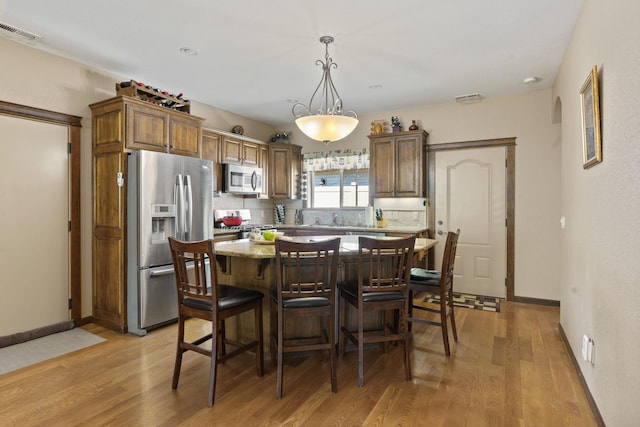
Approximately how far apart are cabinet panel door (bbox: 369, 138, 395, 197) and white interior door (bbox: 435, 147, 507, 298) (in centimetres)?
66

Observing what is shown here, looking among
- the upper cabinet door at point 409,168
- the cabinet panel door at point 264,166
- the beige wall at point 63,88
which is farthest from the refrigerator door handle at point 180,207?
the upper cabinet door at point 409,168

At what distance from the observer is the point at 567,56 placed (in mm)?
3301

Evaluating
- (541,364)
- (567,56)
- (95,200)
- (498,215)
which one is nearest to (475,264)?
(498,215)

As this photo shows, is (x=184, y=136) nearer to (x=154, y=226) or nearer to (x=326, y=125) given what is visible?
(x=154, y=226)

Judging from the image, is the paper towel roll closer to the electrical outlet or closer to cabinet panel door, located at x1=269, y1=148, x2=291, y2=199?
cabinet panel door, located at x1=269, y1=148, x2=291, y2=199

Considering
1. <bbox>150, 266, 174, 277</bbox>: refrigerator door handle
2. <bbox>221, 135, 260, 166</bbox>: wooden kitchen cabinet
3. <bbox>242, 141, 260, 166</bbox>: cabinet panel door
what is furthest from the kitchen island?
<bbox>242, 141, 260, 166</bbox>: cabinet panel door

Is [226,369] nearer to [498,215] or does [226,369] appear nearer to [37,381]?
[37,381]

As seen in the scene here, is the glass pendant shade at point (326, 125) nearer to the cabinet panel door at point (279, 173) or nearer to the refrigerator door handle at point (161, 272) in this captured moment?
the refrigerator door handle at point (161, 272)

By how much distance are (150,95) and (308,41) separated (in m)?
1.82

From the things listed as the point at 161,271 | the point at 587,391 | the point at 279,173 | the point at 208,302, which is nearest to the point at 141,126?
the point at 161,271

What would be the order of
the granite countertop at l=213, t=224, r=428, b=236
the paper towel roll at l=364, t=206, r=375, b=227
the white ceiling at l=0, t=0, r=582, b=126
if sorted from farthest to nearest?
1. the paper towel roll at l=364, t=206, r=375, b=227
2. the granite countertop at l=213, t=224, r=428, b=236
3. the white ceiling at l=0, t=0, r=582, b=126

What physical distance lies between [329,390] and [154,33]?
318 cm

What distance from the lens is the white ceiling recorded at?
2.68 meters

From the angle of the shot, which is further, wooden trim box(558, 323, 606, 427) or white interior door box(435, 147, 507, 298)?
white interior door box(435, 147, 507, 298)
